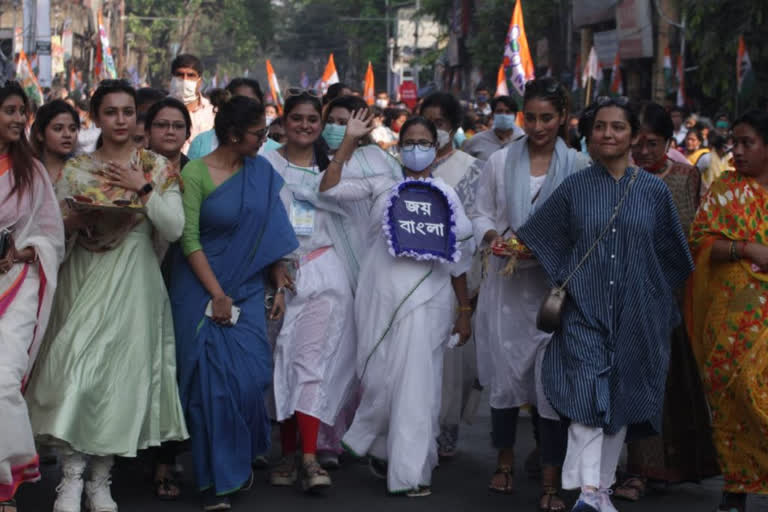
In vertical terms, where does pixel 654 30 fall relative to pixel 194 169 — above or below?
above

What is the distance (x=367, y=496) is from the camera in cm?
624

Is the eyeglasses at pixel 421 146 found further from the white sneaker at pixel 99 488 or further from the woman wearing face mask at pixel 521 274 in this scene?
the white sneaker at pixel 99 488

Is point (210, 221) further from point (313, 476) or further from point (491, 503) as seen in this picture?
point (491, 503)

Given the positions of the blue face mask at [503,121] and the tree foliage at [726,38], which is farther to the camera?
the tree foliage at [726,38]

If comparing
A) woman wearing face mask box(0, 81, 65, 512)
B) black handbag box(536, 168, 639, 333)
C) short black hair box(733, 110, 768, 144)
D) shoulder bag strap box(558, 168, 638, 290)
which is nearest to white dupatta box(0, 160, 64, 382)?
woman wearing face mask box(0, 81, 65, 512)

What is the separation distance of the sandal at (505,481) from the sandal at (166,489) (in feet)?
4.94

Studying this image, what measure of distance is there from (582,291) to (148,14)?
227ft

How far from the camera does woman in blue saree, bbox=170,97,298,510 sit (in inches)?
235

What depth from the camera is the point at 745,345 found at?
19.0 ft

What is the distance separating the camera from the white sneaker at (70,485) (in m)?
5.50

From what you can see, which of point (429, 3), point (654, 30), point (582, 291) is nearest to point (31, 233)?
point (582, 291)

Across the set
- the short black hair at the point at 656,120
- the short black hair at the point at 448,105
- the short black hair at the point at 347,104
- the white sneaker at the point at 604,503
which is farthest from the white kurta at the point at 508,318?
the short black hair at the point at 448,105

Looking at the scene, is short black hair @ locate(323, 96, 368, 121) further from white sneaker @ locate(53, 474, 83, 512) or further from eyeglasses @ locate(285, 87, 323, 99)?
white sneaker @ locate(53, 474, 83, 512)

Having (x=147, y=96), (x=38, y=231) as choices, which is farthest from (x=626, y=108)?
(x=147, y=96)
